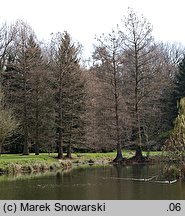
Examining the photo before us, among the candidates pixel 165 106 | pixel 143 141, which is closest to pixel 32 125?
pixel 143 141

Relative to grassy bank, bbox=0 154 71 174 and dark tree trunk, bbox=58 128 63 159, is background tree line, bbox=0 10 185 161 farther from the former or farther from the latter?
grassy bank, bbox=0 154 71 174

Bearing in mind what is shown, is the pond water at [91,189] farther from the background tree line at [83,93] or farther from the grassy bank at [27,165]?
the background tree line at [83,93]

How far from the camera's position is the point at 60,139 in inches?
1550

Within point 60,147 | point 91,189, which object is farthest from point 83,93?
point 91,189

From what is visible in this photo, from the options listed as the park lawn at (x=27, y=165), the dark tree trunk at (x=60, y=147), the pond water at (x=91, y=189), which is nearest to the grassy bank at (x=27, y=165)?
the park lawn at (x=27, y=165)

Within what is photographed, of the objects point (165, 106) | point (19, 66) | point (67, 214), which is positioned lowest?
point (67, 214)

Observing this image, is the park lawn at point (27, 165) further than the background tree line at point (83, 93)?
No

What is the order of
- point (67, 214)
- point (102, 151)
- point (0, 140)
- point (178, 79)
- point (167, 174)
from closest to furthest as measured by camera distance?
point (67, 214) < point (167, 174) < point (0, 140) < point (178, 79) < point (102, 151)

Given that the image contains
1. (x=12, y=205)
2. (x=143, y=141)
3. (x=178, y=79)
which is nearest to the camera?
(x=12, y=205)

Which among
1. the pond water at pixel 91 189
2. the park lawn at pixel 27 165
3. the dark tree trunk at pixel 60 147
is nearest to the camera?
the pond water at pixel 91 189

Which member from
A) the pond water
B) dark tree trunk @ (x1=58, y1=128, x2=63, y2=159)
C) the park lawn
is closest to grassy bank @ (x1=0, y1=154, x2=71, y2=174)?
the park lawn

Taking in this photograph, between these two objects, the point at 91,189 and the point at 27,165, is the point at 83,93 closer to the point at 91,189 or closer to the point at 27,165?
the point at 27,165

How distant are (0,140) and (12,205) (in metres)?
20.7

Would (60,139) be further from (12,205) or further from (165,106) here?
(12,205)
